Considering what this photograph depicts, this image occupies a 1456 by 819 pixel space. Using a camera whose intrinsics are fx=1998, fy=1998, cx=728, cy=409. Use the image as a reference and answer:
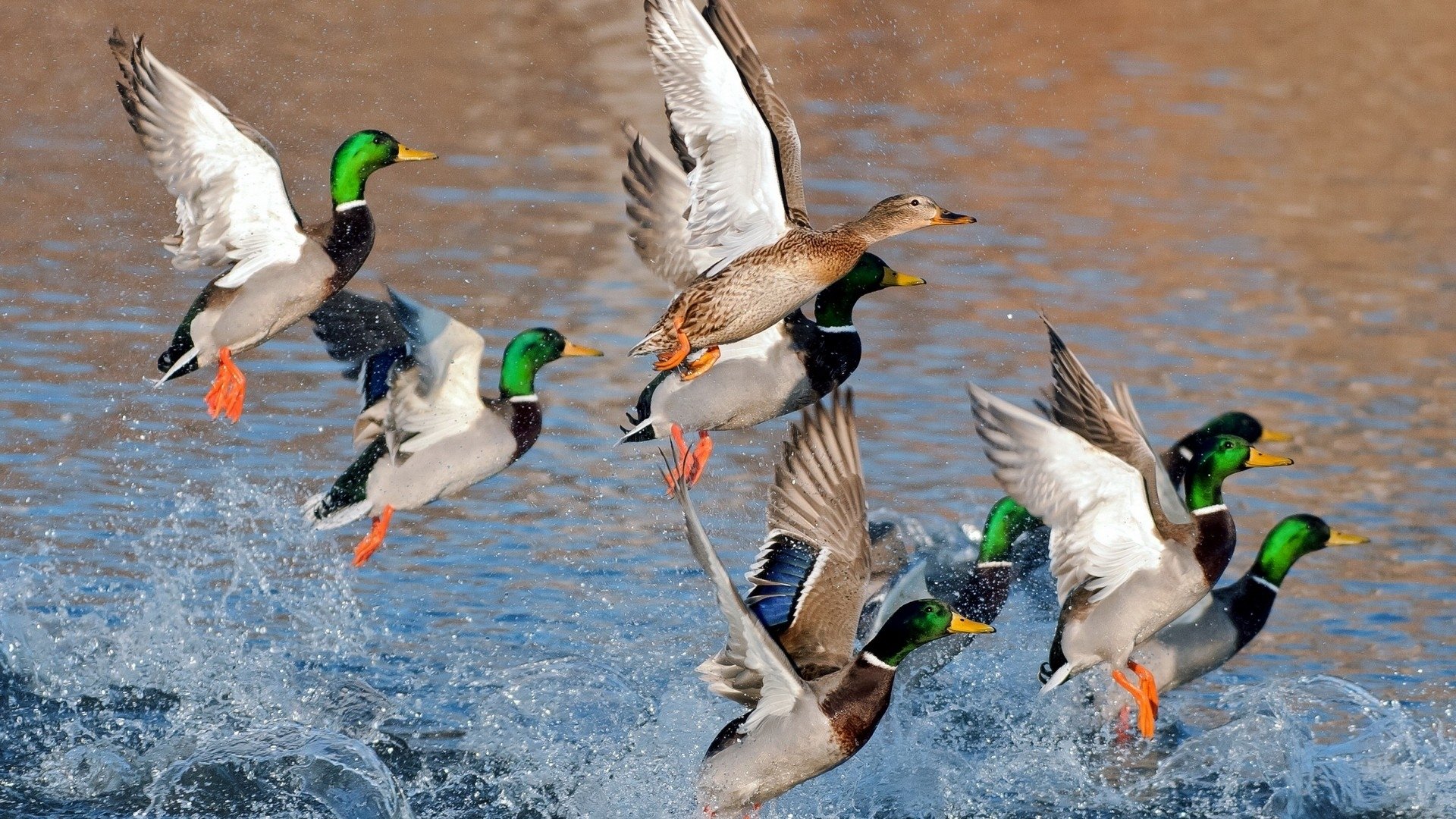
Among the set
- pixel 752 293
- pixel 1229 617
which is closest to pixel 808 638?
pixel 752 293

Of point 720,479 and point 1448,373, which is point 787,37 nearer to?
point 1448,373

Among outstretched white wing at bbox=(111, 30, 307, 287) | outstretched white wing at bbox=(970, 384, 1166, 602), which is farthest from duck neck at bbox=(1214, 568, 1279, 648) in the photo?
outstretched white wing at bbox=(111, 30, 307, 287)

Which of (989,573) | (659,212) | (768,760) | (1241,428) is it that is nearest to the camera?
(768,760)

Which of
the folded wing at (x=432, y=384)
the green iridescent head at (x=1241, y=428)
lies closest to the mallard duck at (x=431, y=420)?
the folded wing at (x=432, y=384)

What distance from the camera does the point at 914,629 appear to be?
5.84 m

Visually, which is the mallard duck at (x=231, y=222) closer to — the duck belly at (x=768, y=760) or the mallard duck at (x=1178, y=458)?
the duck belly at (x=768, y=760)

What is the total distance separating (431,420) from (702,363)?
1.03m

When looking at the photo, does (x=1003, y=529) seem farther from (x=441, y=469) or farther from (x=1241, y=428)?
(x=441, y=469)

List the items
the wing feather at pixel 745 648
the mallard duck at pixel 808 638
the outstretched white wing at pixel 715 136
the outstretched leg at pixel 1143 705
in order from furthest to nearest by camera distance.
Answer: the outstretched leg at pixel 1143 705
the outstretched white wing at pixel 715 136
the mallard duck at pixel 808 638
the wing feather at pixel 745 648

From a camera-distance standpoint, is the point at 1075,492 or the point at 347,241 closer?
the point at 1075,492

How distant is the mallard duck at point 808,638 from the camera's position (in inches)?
225

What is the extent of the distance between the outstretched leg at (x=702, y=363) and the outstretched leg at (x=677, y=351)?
8.8 inches

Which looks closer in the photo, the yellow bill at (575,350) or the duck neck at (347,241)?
the duck neck at (347,241)

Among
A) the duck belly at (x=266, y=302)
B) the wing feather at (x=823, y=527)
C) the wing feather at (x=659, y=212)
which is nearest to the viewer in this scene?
the wing feather at (x=823, y=527)
